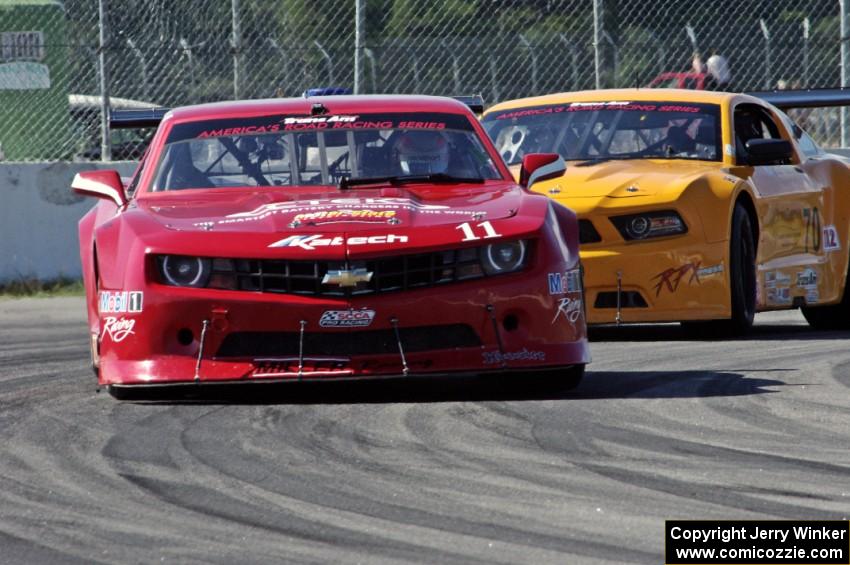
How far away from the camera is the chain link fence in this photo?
14.4 m

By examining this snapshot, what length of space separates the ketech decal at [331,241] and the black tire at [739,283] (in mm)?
3393

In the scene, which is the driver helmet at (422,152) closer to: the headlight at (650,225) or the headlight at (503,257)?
the headlight at (503,257)

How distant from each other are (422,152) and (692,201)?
6.88 feet

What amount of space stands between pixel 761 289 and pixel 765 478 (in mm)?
5079

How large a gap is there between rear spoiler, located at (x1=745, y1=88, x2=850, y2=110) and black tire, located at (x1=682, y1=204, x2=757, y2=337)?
150cm

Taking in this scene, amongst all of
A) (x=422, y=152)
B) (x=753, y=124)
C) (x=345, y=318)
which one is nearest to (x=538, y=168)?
(x=422, y=152)

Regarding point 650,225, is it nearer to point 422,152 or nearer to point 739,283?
point 739,283

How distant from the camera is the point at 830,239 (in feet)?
35.8

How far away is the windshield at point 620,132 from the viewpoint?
34.2 feet

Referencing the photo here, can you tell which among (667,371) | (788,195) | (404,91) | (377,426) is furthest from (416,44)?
(377,426)

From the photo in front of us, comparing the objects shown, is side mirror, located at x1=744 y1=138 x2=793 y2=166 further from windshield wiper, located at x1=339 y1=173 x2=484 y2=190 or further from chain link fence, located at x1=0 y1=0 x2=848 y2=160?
chain link fence, located at x1=0 y1=0 x2=848 y2=160

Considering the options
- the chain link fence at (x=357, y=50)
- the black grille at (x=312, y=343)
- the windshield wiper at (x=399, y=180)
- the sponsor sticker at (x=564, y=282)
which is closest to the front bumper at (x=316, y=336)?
the black grille at (x=312, y=343)

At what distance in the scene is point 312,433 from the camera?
19.9 ft

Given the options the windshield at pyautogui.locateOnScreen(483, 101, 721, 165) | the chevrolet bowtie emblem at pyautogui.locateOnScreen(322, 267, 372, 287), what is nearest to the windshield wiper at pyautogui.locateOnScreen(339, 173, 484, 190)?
the chevrolet bowtie emblem at pyautogui.locateOnScreen(322, 267, 372, 287)
